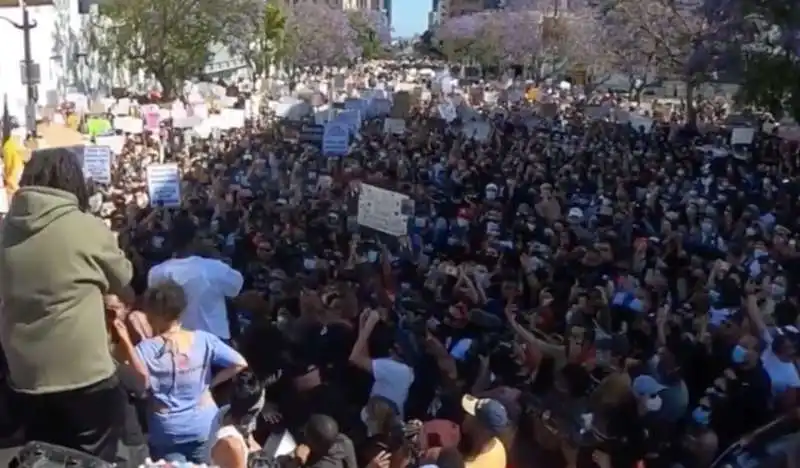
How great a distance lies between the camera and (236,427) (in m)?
4.94

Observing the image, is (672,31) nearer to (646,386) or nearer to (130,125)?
(130,125)

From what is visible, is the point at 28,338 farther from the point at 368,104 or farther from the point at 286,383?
the point at 368,104

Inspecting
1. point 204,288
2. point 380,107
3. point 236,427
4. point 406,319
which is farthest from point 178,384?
point 380,107

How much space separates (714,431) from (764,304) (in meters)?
3.06

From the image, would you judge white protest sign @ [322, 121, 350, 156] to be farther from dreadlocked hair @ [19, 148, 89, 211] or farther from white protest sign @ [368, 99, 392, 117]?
dreadlocked hair @ [19, 148, 89, 211]

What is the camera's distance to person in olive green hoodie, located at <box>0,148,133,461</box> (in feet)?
11.4

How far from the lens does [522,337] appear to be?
28.1 feet

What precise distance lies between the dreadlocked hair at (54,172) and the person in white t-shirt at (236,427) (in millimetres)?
1004

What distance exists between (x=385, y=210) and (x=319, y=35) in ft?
254

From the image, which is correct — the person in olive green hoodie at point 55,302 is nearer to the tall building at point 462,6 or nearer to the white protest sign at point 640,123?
the white protest sign at point 640,123

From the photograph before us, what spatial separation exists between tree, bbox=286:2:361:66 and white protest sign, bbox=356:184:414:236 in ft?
236

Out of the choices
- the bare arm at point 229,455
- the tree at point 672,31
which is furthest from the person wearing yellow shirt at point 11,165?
the tree at point 672,31

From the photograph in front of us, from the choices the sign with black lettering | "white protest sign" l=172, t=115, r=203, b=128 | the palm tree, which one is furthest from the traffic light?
the sign with black lettering

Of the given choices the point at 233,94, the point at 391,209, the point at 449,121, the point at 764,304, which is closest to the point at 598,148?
the point at 449,121
